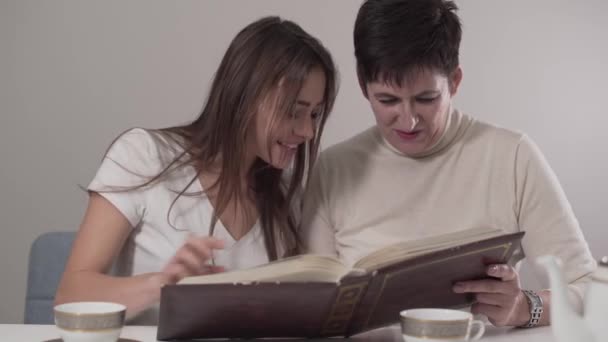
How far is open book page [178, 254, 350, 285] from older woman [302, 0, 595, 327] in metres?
0.50

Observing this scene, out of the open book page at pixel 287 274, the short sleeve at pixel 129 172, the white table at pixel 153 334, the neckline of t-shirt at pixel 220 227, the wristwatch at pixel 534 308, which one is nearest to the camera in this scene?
the open book page at pixel 287 274

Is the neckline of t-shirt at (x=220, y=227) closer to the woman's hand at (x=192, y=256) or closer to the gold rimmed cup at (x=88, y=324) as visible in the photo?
the woman's hand at (x=192, y=256)

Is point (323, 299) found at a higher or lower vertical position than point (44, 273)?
higher

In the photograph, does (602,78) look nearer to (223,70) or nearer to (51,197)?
(223,70)

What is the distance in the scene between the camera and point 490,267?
135cm

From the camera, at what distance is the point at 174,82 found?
272cm

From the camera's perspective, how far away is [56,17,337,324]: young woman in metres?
1.69

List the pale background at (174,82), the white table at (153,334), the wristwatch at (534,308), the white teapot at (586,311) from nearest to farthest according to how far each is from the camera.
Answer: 1. the white teapot at (586,311)
2. the white table at (153,334)
3. the wristwatch at (534,308)
4. the pale background at (174,82)

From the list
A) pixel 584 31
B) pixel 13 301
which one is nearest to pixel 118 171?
pixel 13 301

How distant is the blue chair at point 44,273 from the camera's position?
199 centimetres

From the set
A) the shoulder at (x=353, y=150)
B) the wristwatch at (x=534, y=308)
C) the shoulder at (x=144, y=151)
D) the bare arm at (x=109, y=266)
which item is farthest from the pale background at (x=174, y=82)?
the wristwatch at (x=534, y=308)

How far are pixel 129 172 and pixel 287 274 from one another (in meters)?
0.64

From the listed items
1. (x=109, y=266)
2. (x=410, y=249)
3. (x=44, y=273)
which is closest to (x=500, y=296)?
(x=410, y=249)

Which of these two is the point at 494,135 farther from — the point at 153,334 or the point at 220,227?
the point at 153,334
